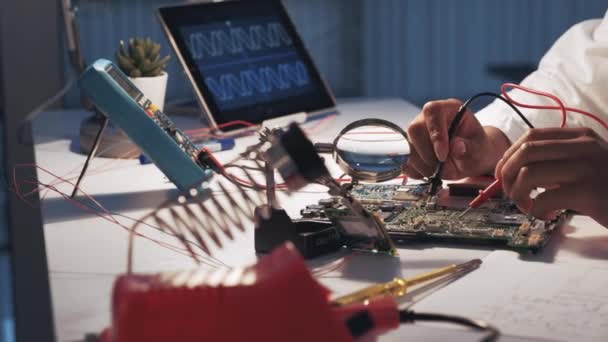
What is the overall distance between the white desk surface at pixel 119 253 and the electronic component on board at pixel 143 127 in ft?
0.20

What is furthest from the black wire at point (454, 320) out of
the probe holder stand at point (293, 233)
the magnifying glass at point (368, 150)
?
the magnifying glass at point (368, 150)

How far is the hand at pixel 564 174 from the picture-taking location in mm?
1103

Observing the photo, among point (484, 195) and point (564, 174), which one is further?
point (484, 195)

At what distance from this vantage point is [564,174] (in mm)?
1105

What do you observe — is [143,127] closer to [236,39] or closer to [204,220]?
[204,220]

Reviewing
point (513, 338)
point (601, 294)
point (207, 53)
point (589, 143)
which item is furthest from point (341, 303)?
point (207, 53)

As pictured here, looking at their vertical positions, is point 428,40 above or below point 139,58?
below

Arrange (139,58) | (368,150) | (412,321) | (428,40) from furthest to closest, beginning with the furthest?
(428,40)
(139,58)
(368,150)
(412,321)

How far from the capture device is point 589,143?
1114 mm

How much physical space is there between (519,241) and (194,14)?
3.46ft

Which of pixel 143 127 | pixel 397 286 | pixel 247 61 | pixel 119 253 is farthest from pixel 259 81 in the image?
pixel 397 286

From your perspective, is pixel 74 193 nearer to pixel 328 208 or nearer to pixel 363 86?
pixel 328 208

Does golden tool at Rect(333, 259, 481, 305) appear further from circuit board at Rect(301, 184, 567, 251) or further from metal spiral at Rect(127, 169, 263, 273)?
metal spiral at Rect(127, 169, 263, 273)

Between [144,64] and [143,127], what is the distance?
1.68 feet
